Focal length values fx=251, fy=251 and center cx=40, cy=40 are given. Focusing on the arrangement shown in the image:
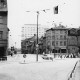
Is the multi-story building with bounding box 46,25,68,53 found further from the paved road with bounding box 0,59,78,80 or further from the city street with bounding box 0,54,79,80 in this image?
the paved road with bounding box 0,59,78,80

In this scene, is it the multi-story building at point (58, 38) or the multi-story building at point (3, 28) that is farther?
the multi-story building at point (58, 38)

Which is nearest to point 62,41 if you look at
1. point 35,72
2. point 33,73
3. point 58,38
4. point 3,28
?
point 58,38

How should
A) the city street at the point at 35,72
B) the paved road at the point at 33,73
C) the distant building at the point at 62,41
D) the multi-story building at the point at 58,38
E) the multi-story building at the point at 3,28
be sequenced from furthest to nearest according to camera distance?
the multi-story building at the point at 58,38 < the distant building at the point at 62,41 < the multi-story building at the point at 3,28 < the city street at the point at 35,72 < the paved road at the point at 33,73

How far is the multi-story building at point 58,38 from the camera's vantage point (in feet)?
352

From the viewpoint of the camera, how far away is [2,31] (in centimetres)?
4900

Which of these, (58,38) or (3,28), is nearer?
(3,28)

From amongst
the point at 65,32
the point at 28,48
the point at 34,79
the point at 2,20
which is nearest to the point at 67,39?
the point at 65,32

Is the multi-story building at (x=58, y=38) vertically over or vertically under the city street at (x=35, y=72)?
over

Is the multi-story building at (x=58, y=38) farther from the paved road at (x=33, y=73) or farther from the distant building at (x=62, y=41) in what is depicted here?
the paved road at (x=33, y=73)

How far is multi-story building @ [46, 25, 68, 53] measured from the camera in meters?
107

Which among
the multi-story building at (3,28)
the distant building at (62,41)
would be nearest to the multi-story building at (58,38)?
the distant building at (62,41)

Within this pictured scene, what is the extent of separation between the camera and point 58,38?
10944 cm

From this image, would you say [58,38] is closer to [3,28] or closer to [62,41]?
[62,41]

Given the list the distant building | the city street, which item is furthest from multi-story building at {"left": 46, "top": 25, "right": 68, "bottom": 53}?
the city street
